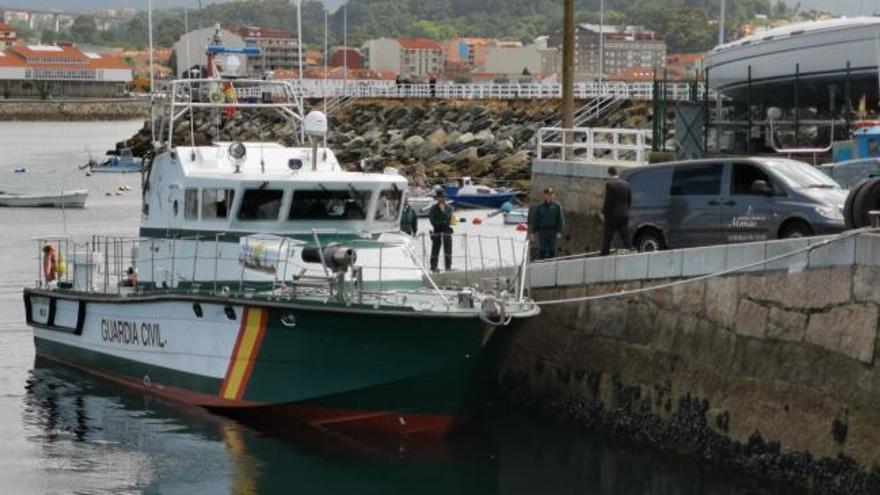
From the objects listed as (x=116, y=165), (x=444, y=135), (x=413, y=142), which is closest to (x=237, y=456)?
(x=413, y=142)

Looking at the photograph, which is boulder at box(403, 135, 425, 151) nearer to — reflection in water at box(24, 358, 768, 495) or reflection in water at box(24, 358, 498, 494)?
reflection in water at box(24, 358, 498, 494)

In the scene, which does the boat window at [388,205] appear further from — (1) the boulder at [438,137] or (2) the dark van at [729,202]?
(1) the boulder at [438,137]

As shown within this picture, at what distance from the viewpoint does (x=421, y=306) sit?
717 inches

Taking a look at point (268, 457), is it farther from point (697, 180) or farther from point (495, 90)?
point (495, 90)

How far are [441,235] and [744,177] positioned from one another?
4.11 m

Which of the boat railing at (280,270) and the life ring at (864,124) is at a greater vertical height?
the life ring at (864,124)

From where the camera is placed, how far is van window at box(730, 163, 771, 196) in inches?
789

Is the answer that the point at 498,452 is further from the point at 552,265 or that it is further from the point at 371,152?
the point at 371,152

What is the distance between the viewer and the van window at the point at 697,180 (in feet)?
67.1

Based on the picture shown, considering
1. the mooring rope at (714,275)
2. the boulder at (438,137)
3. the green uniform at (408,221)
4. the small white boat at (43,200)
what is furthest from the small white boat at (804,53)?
the small white boat at (43,200)

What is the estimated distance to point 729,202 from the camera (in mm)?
20172

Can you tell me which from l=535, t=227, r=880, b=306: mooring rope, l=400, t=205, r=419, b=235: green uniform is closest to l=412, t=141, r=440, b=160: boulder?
l=400, t=205, r=419, b=235: green uniform

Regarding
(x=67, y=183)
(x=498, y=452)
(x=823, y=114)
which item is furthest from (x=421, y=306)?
(x=67, y=183)

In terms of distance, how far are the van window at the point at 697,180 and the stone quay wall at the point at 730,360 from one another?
2.26 metres
